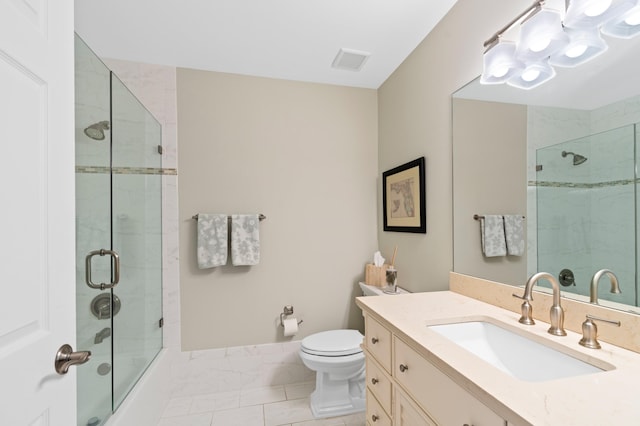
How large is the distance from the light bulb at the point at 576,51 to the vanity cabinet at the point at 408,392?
3.81ft

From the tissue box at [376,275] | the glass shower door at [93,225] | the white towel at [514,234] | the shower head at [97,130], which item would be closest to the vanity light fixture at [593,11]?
the white towel at [514,234]

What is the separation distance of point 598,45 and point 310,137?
1761mm

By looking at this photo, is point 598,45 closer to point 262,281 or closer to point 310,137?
point 310,137

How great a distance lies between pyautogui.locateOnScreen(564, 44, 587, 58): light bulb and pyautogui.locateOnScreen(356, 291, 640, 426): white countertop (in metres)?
0.95

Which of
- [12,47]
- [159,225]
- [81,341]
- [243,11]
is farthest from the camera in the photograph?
[159,225]

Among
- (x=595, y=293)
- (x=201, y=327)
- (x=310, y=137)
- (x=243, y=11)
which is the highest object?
(x=243, y=11)

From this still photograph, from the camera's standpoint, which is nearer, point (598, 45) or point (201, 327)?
point (598, 45)

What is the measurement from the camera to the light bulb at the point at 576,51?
101cm

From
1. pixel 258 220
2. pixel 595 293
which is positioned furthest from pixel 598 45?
pixel 258 220

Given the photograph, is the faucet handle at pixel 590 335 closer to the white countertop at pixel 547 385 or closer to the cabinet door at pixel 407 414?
the white countertop at pixel 547 385

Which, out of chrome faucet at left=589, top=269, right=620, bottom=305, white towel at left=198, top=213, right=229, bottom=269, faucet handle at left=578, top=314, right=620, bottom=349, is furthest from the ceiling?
faucet handle at left=578, top=314, right=620, bottom=349

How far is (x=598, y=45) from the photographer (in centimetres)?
96

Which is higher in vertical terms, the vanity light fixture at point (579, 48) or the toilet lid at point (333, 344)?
the vanity light fixture at point (579, 48)

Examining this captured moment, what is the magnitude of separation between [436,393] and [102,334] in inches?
62.8
